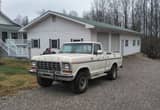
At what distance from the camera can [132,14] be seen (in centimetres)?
4422

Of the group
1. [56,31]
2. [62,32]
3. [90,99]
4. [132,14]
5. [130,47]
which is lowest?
[90,99]

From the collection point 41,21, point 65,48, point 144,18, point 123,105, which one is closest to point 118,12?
point 144,18

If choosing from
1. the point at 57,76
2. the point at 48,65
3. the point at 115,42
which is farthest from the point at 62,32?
the point at 57,76

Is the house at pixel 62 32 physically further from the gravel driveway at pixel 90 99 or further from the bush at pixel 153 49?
the gravel driveway at pixel 90 99

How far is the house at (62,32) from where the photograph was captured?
1580cm

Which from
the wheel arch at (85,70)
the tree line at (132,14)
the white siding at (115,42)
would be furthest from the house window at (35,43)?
the tree line at (132,14)

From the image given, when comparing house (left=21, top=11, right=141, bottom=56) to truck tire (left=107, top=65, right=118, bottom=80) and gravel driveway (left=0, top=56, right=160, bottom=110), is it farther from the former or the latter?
gravel driveway (left=0, top=56, right=160, bottom=110)

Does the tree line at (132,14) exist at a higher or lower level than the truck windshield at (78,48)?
higher

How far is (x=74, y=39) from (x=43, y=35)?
3.59m

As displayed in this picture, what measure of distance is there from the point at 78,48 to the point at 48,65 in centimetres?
190

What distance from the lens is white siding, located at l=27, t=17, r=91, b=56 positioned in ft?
52.8

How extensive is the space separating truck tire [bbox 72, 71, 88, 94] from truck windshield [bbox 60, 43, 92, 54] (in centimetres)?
130

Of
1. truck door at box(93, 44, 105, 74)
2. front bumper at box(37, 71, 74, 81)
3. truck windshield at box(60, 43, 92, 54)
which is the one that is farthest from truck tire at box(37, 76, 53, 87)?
truck door at box(93, 44, 105, 74)

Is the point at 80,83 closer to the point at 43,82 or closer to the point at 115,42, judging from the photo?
the point at 43,82
